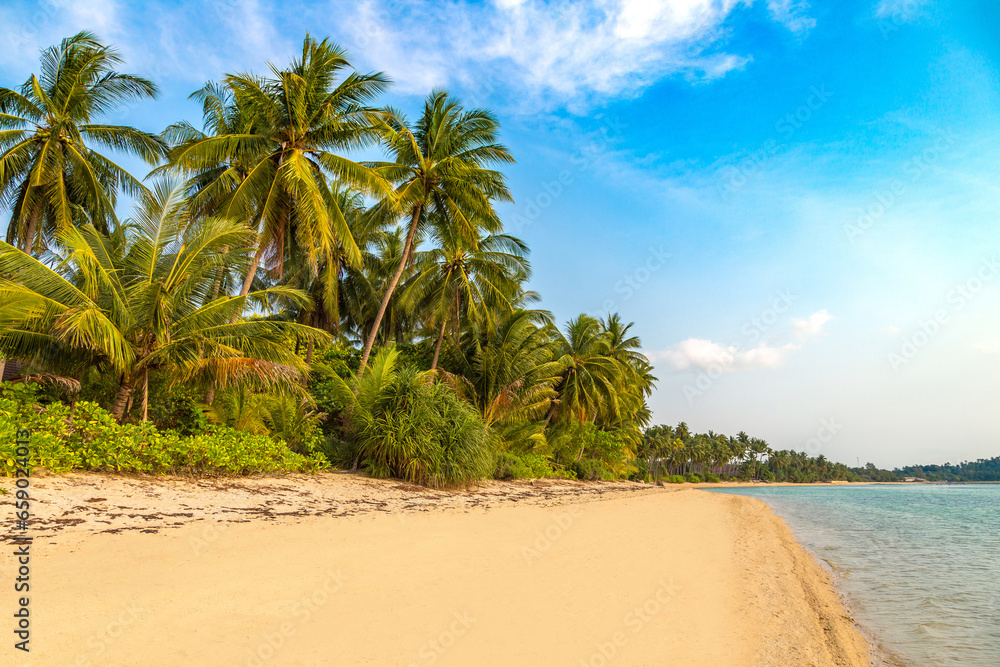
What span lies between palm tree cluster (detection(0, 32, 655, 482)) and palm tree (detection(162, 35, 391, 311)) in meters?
0.05

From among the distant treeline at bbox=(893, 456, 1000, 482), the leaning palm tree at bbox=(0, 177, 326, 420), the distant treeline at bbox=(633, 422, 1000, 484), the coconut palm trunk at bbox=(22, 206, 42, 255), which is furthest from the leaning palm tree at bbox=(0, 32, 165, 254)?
the distant treeline at bbox=(893, 456, 1000, 482)

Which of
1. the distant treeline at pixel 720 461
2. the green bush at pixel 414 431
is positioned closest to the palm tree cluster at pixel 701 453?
the distant treeline at pixel 720 461

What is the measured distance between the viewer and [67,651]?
9.16 ft

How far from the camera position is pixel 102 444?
26.9ft

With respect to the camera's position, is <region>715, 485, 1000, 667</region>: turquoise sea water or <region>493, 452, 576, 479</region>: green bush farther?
<region>493, 452, 576, 479</region>: green bush

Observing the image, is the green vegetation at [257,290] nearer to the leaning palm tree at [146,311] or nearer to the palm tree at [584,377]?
the leaning palm tree at [146,311]

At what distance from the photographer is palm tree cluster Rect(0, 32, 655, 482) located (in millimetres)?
9656

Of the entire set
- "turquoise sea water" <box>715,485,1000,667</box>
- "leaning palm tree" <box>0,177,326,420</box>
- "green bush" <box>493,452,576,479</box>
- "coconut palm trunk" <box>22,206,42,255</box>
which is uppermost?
"coconut palm trunk" <box>22,206,42,255</box>

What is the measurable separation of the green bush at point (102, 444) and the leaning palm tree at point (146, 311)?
1102 millimetres

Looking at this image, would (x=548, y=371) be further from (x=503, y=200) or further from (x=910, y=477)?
(x=910, y=477)

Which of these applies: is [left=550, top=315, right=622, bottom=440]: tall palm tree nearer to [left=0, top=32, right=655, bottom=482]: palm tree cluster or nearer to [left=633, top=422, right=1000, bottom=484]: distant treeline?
[left=0, top=32, right=655, bottom=482]: palm tree cluster

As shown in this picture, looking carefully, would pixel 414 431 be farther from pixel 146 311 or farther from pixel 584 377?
pixel 584 377

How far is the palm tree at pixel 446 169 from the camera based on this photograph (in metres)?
17.0

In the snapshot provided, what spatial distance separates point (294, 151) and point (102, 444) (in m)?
8.82
